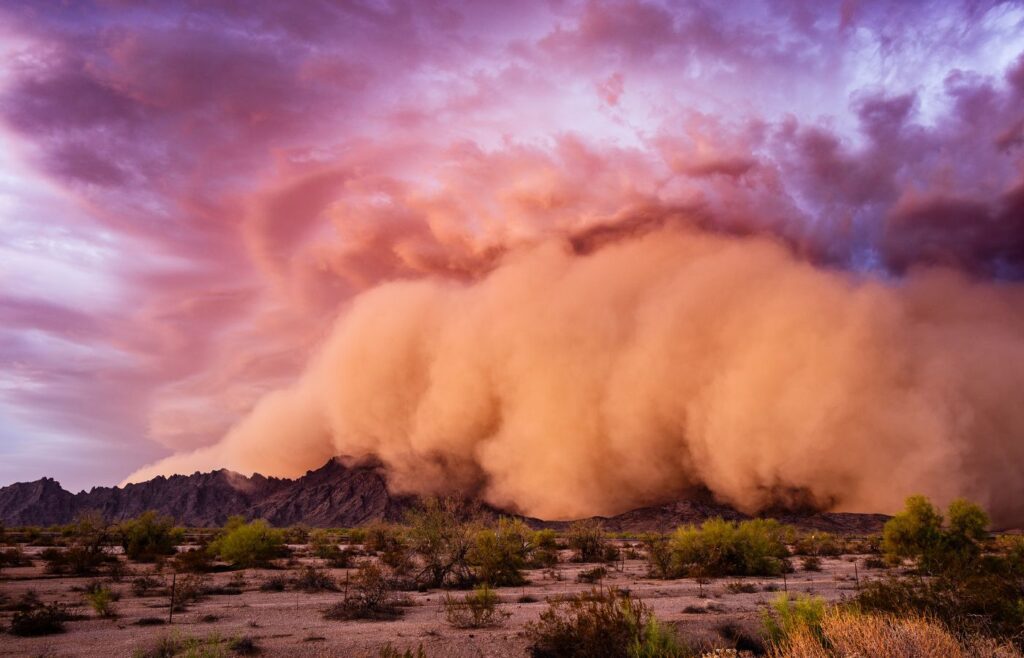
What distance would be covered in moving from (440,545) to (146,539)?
29488 mm

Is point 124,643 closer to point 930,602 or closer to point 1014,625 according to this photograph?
point 930,602

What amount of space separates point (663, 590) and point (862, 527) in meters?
149

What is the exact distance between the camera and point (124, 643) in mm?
17734

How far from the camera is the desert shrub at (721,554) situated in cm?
3972

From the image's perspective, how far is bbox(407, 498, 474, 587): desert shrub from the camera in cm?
3319

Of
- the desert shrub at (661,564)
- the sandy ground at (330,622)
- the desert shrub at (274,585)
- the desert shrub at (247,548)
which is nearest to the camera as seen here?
the sandy ground at (330,622)

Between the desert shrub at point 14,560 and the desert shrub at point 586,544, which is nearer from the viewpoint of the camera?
the desert shrub at point 14,560

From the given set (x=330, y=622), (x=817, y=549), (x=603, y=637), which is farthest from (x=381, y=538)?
(x=603, y=637)

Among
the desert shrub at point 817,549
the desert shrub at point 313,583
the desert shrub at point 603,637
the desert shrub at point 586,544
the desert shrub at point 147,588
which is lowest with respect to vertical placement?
the desert shrub at point 817,549

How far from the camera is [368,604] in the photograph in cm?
2358

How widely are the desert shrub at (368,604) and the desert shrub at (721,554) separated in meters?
21.7

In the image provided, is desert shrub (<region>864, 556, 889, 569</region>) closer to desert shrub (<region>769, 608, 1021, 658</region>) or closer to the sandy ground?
the sandy ground

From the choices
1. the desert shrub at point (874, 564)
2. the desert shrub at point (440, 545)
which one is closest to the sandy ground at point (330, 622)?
the desert shrub at point (440, 545)

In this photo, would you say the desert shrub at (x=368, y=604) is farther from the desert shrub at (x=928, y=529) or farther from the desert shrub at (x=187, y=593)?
the desert shrub at (x=928, y=529)
